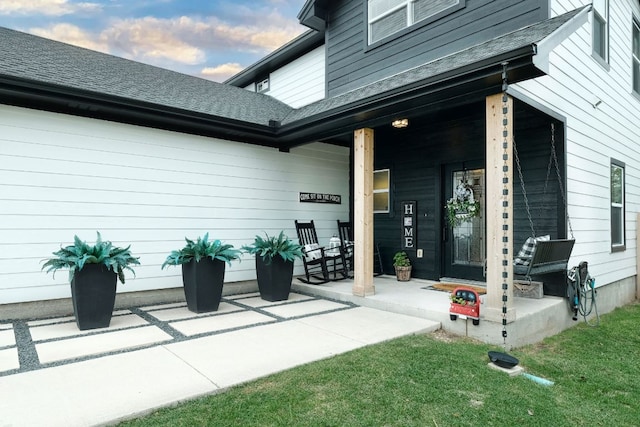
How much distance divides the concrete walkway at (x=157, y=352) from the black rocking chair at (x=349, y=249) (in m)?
1.67

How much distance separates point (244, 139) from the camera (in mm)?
6062

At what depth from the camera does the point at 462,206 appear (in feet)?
18.2

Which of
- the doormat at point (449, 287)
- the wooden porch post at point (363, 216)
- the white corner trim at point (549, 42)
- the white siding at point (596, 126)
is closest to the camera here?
the white corner trim at point (549, 42)

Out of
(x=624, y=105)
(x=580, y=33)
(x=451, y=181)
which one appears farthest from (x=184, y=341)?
(x=624, y=105)

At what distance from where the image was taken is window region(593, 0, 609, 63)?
5.83 m

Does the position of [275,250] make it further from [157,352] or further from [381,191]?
[381,191]

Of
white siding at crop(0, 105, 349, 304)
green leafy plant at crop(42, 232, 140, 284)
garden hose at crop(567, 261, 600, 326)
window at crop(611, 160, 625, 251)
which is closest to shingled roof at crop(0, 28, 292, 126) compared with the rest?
white siding at crop(0, 105, 349, 304)

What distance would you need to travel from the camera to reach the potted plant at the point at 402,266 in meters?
6.10

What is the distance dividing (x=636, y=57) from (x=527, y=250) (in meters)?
5.82

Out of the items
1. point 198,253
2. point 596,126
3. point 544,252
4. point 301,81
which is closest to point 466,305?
point 544,252

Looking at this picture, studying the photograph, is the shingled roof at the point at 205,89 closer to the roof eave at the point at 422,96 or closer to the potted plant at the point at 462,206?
the roof eave at the point at 422,96

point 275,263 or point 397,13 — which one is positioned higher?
point 397,13

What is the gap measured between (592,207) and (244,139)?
206 inches

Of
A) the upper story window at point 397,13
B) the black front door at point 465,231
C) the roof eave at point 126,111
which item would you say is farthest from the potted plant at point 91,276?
the upper story window at point 397,13
